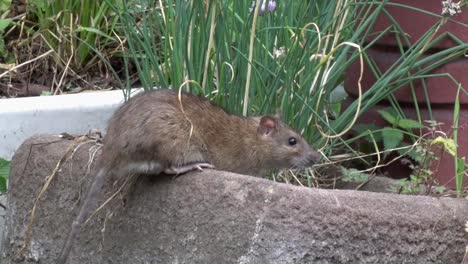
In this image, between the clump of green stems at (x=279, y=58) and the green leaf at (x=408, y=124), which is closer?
the clump of green stems at (x=279, y=58)

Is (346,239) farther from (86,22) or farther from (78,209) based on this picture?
(86,22)

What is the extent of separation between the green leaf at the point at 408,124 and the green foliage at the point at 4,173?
5.55 feet

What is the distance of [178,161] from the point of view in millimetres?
4035

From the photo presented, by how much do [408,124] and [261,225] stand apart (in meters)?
1.20

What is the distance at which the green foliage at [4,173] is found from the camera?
4844 millimetres

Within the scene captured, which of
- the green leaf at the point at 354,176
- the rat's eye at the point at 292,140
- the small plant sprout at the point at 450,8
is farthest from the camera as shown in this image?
the rat's eye at the point at 292,140

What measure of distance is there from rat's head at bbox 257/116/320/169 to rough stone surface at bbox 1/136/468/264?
59 cm

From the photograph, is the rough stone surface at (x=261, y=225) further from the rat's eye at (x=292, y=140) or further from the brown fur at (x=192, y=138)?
the rat's eye at (x=292, y=140)

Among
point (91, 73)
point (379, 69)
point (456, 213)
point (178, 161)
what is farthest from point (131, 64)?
point (456, 213)

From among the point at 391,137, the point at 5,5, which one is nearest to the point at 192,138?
the point at 391,137

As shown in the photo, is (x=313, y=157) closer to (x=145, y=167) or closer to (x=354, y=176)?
(x=354, y=176)

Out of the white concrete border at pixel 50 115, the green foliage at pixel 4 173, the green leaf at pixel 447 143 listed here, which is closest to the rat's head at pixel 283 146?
the green leaf at pixel 447 143

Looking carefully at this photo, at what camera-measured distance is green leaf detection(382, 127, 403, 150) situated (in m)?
4.57

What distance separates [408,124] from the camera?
15.2 feet
